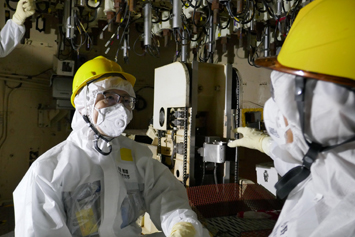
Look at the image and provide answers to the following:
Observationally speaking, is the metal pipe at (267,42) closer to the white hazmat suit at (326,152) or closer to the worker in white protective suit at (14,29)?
the worker in white protective suit at (14,29)

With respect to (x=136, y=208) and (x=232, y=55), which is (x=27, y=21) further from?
(x=136, y=208)

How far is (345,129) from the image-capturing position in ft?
2.11

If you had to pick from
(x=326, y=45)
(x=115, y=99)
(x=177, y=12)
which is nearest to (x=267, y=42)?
(x=177, y=12)

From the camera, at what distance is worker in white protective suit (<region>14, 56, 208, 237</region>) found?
1196 millimetres

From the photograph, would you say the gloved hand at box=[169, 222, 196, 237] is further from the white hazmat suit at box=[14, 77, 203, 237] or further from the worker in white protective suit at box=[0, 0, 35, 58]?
the worker in white protective suit at box=[0, 0, 35, 58]

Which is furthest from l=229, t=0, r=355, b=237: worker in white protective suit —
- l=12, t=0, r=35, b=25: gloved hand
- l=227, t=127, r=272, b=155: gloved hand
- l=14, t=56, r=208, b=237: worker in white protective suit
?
l=12, t=0, r=35, b=25: gloved hand

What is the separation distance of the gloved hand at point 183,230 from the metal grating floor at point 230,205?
0.26 meters

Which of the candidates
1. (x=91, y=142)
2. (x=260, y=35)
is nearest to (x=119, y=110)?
(x=91, y=142)

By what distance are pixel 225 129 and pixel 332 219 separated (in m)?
1.30

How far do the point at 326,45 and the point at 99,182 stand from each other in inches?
46.1

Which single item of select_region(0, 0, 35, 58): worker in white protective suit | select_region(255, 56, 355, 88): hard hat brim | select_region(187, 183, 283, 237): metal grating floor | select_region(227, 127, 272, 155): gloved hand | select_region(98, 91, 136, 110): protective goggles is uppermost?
select_region(0, 0, 35, 58): worker in white protective suit

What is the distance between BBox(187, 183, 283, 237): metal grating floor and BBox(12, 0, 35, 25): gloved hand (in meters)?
2.42

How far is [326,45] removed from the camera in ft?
2.12

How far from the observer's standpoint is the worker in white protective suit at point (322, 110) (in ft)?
2.07
